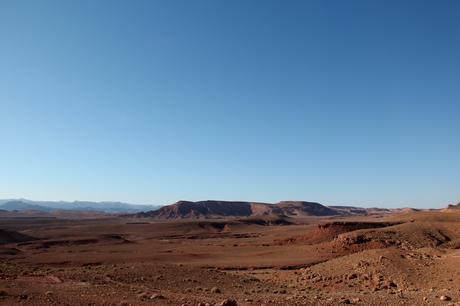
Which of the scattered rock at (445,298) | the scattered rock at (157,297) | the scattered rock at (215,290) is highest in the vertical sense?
the scattered rock at (445,298)

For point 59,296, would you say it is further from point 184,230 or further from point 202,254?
point 184,230

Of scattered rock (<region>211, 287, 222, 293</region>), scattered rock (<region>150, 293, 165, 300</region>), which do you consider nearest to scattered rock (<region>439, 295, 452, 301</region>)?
scattered rock (<region>211, 287, 222, 293</region>)

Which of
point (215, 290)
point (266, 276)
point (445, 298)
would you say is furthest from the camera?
point (266, 276)

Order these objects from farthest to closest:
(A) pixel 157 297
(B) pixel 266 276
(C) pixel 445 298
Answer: (B) pixel 266 276 → (C) pixel 445 298 → (A) pixel 157 297

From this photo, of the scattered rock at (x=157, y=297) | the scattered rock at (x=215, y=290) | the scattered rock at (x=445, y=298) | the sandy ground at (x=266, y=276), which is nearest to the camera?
the scattered rock at (x=157, y=297)

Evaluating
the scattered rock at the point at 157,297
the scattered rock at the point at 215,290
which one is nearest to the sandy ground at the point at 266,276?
the scattered rock at the point at 157,297

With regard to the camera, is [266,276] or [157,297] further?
[266,276]

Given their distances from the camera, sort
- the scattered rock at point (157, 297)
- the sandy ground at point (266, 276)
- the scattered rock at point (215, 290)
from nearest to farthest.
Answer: the scattered rock at point (157, 297) → the sandy ground at point (266, 276) → the scattered rock at point (215, 290)

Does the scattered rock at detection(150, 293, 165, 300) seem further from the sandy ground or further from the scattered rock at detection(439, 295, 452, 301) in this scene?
the scattered rock at detection(439, 295, 452, 301)

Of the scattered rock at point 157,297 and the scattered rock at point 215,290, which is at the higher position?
the scattered rock at point 157,297

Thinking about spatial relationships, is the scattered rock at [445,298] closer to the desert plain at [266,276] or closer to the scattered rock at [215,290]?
the desert plain at [266,276]

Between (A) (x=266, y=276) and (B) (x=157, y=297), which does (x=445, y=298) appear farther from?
(A) (x=266, y=276)

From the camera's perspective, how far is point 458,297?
18.9m

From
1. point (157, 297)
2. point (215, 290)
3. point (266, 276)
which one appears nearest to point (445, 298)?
point (215, 290)
